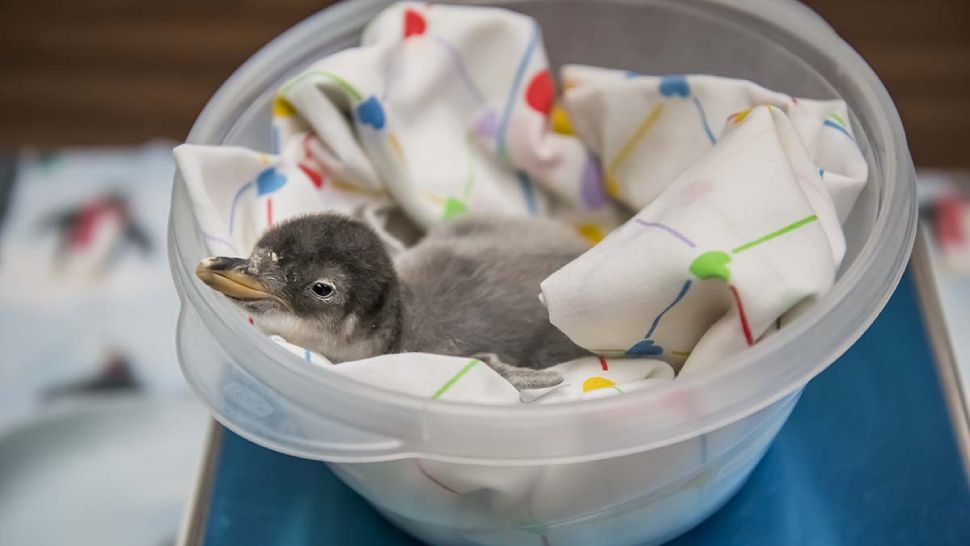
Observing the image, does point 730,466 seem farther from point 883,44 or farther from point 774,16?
point 883,44

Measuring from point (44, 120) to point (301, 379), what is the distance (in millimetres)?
1233

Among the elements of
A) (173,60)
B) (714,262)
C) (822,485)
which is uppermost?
(714,262)

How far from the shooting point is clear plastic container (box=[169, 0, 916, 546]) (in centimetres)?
61

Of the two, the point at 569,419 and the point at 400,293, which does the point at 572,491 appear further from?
the point at 400,293

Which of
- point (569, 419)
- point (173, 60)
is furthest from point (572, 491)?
point (173, 60)

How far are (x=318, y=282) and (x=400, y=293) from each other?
0.07m

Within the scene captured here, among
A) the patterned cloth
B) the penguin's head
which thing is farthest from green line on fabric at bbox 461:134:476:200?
the penguin's head

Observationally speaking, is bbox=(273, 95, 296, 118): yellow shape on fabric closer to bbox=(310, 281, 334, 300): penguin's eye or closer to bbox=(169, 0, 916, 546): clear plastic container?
bbox=(169, 0, 916, 546): clear plastic container

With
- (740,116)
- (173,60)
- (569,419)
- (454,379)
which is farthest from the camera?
(173,60)

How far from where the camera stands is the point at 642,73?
1024 mm

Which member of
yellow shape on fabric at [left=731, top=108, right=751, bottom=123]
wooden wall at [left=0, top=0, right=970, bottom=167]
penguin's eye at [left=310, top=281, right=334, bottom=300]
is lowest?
wooden wall at [left=0, top=0, right=970, bottom=167]

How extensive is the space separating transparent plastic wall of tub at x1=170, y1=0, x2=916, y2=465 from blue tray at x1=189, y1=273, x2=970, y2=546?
130 mm

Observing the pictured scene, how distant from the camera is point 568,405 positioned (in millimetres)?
613

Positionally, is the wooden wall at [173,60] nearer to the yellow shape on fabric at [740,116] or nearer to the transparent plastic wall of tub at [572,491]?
the yellow shape on fabric at [740,116]
